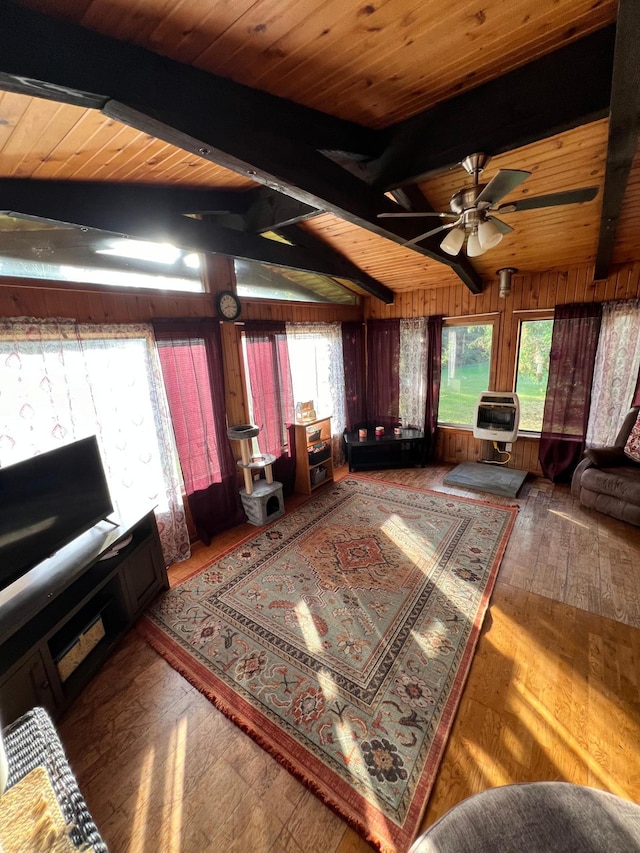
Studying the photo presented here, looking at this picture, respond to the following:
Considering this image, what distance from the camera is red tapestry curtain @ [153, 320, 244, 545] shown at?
9.55ft

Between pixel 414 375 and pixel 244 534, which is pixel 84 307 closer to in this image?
pixel 244 534

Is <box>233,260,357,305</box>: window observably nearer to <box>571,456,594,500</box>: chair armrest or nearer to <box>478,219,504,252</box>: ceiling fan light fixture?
<box>478,219,504,252</box>: ceiling fan light fixture

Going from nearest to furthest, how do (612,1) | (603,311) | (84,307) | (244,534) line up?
(612,1), (84,307), (244,534), (603,311)

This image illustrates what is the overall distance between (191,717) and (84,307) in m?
2.54

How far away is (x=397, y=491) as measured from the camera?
413cm

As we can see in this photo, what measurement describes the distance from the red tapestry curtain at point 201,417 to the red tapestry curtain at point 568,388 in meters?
3.75

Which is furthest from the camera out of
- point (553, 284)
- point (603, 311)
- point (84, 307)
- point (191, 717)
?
point (553, 284)

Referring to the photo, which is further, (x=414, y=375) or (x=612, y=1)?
(x=414, y=375)

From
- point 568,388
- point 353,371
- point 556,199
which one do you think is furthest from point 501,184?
point 353,371

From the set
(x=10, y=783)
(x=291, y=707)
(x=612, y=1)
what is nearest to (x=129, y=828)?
(x=10, y=783)

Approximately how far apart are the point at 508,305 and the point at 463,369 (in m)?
0.95

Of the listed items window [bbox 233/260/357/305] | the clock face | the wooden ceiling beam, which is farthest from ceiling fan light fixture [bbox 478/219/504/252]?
the clock face

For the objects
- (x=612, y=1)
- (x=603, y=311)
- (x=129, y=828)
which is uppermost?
(x=612, y=1)

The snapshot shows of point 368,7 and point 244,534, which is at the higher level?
point 368,7
